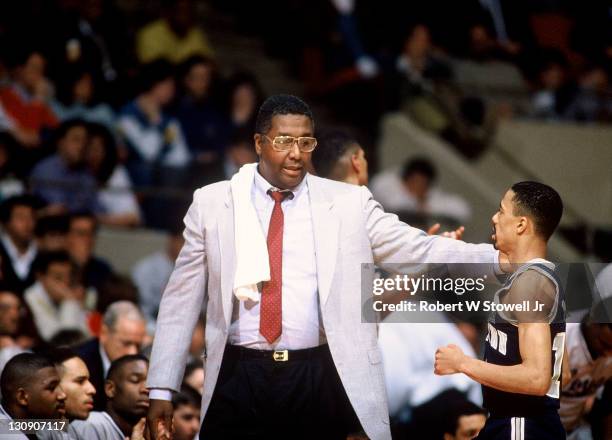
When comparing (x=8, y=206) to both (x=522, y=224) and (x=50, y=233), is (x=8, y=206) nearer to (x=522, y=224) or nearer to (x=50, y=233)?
(x=50, y=233)

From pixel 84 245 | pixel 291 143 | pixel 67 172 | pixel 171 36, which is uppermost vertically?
pixel 171 36

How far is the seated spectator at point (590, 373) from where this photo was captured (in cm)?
623

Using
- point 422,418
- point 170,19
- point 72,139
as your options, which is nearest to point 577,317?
point 422,418

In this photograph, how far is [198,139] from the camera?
10586 millimetres

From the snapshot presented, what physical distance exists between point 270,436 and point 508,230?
1256mm

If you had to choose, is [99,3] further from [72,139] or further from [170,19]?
[72,139]

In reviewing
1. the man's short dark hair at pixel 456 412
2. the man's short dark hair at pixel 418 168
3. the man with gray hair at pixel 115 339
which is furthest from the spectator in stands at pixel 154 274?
the man's short dark hair at pixel 456 412

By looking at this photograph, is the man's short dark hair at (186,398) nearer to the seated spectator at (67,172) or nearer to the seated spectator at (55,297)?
the seated spectator at (55,297)

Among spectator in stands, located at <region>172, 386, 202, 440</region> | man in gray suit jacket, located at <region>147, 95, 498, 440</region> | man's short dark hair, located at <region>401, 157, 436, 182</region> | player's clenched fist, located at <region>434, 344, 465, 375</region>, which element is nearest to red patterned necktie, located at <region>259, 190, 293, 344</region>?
man in gray suit jacket, located at <region>147, 95, 498, 440</region>

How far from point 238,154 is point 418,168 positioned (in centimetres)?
173

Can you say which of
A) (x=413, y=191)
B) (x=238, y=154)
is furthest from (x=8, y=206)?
(x=413, y=191)

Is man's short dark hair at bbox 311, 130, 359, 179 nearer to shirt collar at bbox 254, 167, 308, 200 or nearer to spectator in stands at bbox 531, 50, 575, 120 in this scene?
shirt collar at bbox 254, 167, 308, 200

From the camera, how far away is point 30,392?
5.61m

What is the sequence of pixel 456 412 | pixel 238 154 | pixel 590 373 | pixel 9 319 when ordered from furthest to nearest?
pixel 238 154, pixel 9 319, pixel 456 412, pixel 590 373
